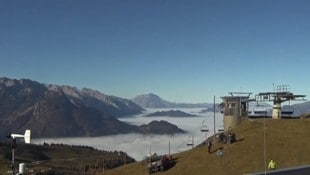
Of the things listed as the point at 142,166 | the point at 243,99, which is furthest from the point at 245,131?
the point at 243,99

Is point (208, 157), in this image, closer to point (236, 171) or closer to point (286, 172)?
point (236, 171)

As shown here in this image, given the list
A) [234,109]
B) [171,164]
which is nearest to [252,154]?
[171,164]

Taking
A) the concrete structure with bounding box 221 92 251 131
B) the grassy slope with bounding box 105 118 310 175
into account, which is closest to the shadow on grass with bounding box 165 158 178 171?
the grassy slope with bounding box 105 118 310 175

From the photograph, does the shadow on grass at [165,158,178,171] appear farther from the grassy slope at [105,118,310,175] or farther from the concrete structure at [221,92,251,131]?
the concrete structure at [221,92,251,131]

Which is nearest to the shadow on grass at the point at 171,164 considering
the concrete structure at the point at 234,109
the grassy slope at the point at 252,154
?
the grassy slope at the point at 252,154

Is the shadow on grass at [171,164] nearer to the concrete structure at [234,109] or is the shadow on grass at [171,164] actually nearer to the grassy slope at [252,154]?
the grassy slope at [252,154]

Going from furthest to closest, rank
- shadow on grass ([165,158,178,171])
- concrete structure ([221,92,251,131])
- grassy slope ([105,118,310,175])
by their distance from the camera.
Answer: concrete structure ([221,92,251,131])
shadow on grass ([165,158,178,171])
grassy slope ([105,118,310,175])

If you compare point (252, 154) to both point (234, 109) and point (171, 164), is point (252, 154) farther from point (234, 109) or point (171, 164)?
point (234, 109)
